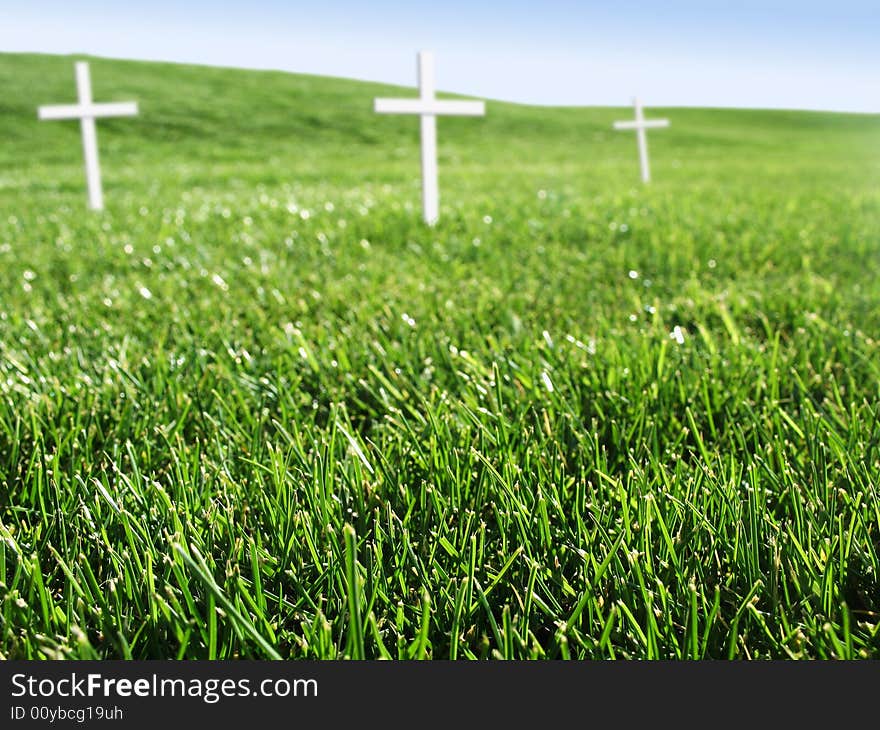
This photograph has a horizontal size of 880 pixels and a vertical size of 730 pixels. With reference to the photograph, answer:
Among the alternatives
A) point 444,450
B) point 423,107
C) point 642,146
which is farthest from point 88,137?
point 642,146

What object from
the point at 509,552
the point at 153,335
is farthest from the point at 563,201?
the point at 509,552

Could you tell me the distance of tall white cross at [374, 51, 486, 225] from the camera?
739 centimetres

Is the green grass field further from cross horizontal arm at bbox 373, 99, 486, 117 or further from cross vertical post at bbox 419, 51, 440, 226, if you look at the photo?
cross horizontal arm at bbox 373, 99, 486, 117

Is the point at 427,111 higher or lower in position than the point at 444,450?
higher

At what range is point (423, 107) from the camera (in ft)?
25.3

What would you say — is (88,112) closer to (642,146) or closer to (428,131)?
(428,131)

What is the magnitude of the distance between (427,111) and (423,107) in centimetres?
6

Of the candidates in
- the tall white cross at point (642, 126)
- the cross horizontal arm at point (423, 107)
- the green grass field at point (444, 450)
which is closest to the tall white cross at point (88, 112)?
the cross horizontal arm at point (423, 107)

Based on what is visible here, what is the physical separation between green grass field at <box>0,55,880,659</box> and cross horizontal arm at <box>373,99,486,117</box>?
2050 millimetres

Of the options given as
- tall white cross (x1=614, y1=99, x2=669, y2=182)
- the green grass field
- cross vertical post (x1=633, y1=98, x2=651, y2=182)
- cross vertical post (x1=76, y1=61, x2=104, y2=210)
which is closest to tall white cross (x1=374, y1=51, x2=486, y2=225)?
the green grass field

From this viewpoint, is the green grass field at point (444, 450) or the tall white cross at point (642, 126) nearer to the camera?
the green grass field at point (444, 450)

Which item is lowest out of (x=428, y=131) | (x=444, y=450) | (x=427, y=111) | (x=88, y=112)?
(x=444, y=450)

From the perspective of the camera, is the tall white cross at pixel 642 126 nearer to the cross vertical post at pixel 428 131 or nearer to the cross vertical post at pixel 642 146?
the cross vertical post at pixel 642 146

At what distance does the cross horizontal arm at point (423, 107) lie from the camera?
7473 mm
